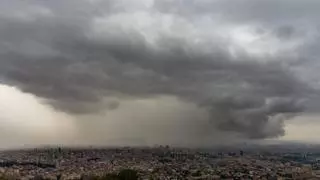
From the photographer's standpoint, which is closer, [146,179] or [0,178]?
[0,178]

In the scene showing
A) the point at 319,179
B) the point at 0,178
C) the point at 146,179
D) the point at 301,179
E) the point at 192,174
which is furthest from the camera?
the point at 192,174

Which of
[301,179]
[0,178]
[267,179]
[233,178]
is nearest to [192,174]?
[233,178]

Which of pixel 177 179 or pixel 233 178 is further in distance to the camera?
pixel 233 178

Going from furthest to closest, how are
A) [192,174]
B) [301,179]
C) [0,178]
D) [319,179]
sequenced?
[192,174]
[301,179]
[319,179]
[0,178]

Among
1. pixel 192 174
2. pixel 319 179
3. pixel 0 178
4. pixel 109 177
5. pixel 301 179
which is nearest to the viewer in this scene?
pixel 0 178

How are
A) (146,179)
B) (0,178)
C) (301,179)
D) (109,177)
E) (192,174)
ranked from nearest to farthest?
(0,178), (109,177), (146,179), (301,179), (192,174)

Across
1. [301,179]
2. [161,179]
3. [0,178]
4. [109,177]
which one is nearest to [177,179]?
[161,179]

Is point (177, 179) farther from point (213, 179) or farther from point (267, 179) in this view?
point (267, 179)

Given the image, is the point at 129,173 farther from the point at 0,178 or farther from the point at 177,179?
the point at 0,178
